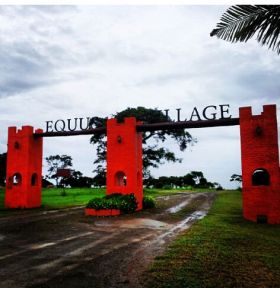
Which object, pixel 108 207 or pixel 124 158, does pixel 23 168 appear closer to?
pixel 124 158

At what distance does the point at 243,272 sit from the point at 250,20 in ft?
15.8

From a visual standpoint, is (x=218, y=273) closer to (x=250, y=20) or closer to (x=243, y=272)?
(x=243, y=272)

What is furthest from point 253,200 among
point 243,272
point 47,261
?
point 47,261

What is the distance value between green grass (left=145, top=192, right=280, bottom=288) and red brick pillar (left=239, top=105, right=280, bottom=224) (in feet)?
14.6

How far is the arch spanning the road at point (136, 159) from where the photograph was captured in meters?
15.5

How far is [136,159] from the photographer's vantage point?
66.2 ft

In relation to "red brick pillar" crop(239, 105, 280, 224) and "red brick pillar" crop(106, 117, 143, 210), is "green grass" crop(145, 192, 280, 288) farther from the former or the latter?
"red brick pillar" crop(106, 117, 143, 210)

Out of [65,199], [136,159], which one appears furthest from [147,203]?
[65,199]

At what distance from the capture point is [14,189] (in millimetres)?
22609

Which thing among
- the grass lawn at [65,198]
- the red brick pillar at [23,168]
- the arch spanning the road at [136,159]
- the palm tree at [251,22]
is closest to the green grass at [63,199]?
the grass lawn at [65,198]

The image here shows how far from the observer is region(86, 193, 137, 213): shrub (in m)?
17.5

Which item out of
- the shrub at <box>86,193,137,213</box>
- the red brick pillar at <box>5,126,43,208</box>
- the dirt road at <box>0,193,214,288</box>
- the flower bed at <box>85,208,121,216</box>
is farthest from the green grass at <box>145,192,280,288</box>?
the red brick pillar at <box>5,126,43,208</box>

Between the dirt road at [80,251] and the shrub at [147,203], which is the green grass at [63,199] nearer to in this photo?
the shrub at [147,203]

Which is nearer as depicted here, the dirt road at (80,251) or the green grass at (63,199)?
the dirt road at (80,251)
